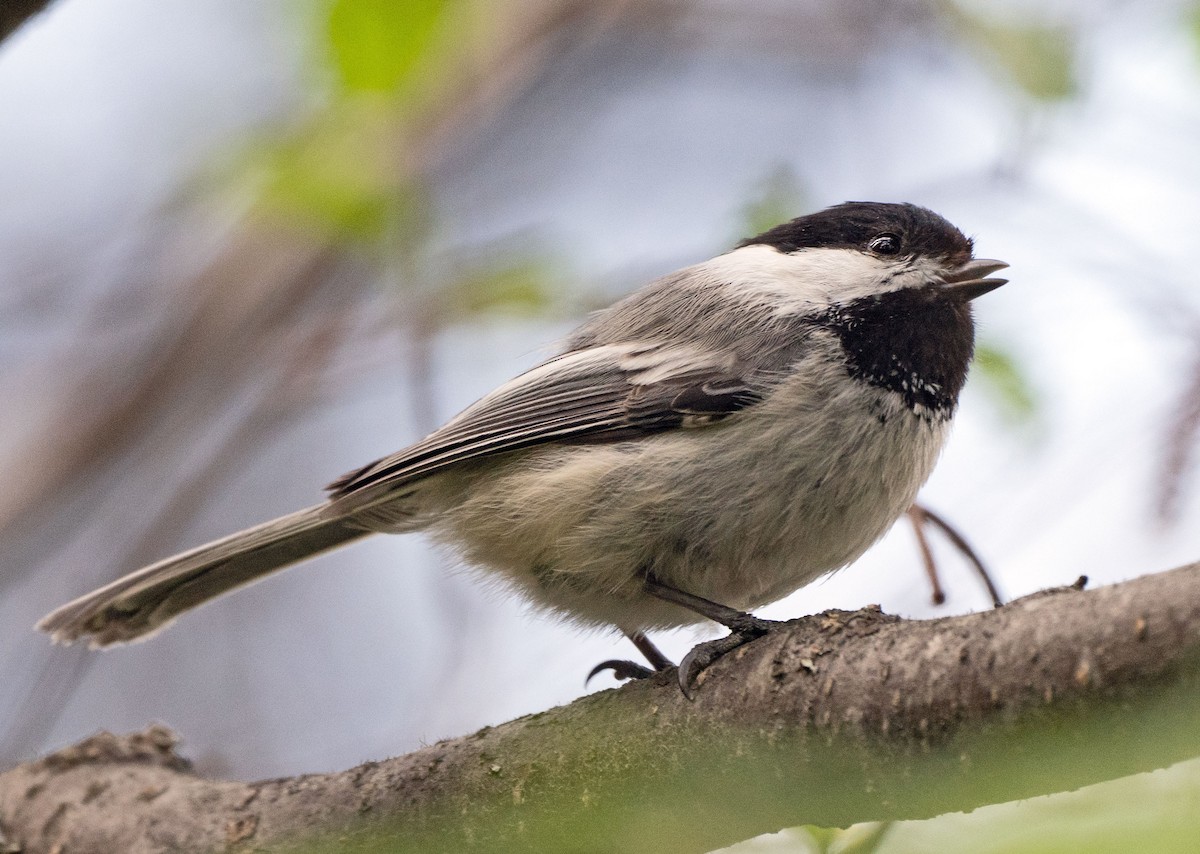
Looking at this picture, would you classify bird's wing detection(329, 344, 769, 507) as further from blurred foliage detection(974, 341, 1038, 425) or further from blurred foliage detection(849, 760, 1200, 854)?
blurred foliage detection(849, 760, 1200, 854)

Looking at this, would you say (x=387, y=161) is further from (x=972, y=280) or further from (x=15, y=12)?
(x=972, y=280)

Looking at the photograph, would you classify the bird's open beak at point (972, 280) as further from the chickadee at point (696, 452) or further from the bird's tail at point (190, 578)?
the bird's tail at point (190, 578)

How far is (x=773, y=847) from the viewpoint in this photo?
178 cm

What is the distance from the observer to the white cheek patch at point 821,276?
9.06ft

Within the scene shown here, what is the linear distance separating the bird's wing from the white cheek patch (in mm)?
257

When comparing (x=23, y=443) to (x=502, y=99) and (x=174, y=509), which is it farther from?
(x=502, y=99)

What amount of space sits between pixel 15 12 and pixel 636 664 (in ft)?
6.08

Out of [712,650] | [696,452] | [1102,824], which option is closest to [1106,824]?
[1102,824]

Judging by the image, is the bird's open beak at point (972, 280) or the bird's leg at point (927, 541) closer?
the bird's leg at point (927, 541)

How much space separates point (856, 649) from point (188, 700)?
449 centimetres

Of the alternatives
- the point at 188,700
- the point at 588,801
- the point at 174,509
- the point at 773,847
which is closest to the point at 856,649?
the point at 773,847

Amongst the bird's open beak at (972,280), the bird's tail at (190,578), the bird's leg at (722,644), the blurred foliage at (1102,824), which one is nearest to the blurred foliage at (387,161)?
the bird's tail at (190,578)

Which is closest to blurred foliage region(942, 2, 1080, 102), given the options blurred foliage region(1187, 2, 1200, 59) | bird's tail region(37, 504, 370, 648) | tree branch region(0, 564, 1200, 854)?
blurred foliage region(1187, 2, 1200, 59)

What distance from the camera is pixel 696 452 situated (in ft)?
8.07
